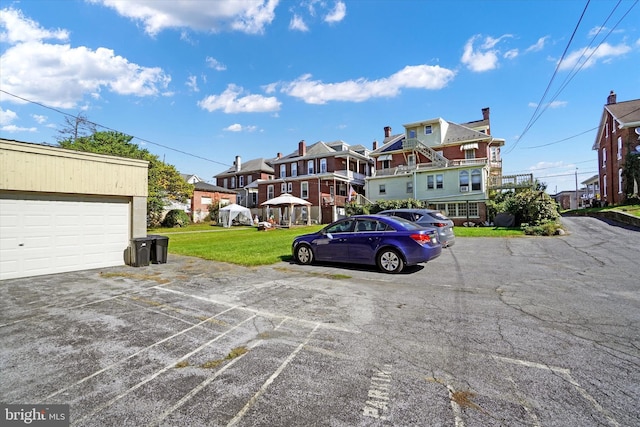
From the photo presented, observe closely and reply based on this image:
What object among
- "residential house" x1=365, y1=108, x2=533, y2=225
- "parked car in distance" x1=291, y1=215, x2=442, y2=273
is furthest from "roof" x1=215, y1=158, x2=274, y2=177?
"parked car in distance" x1=291, y1=215, x2=442, y2=273

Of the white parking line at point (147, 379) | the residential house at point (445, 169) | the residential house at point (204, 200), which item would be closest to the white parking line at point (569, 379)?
the white parking line at point (147, 379)

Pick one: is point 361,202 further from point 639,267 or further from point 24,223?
point 24,223

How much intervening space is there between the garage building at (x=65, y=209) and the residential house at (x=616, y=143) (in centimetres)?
3481

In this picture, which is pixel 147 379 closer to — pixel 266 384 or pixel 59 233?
pixel 266 384

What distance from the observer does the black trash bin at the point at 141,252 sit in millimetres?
9453

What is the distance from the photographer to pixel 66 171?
8.54 meters

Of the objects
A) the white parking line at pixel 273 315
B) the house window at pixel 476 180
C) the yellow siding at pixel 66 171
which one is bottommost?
the white parking line at pixel 273 315

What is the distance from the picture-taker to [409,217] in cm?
1239

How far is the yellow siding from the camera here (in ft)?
25.1

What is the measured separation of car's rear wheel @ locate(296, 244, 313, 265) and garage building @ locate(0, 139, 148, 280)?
217 inches

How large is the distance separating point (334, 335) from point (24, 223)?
9210 mm
